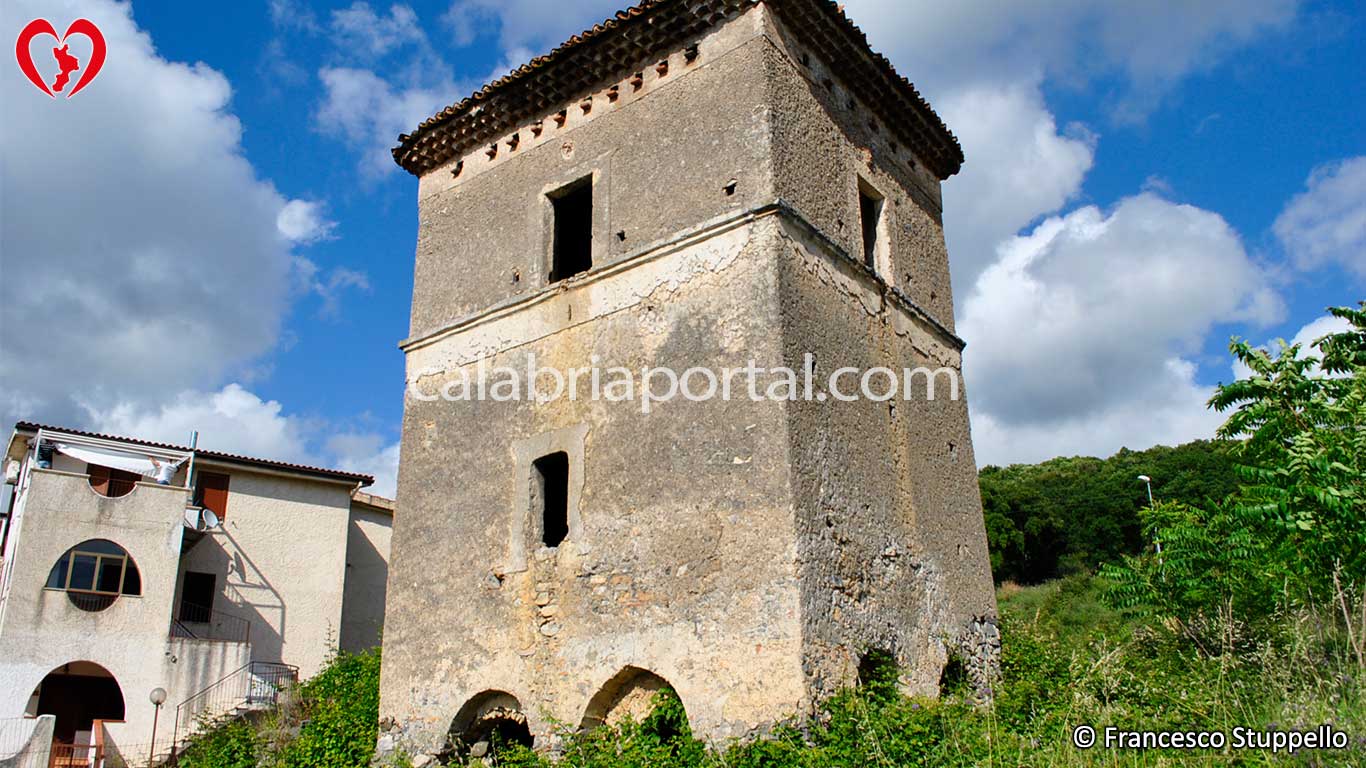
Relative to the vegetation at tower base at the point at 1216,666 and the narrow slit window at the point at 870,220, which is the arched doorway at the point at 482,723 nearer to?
the vegetation at tower base at the point at 1216,666

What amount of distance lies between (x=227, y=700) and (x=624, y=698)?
1468cm

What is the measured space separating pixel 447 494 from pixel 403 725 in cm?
259

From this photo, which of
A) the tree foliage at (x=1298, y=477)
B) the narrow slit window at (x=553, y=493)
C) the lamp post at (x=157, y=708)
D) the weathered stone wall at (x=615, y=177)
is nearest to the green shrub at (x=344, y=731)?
the narrow slit window at (x=553, y=493)

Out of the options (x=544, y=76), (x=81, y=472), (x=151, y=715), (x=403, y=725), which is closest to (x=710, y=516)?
(x=403, y=725)

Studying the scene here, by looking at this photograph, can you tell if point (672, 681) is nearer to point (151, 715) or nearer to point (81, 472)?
point (151, 715)

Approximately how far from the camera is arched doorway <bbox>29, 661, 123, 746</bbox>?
2148 cm

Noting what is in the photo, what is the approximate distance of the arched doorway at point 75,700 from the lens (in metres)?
21.5

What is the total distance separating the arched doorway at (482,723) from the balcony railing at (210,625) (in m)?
13.5

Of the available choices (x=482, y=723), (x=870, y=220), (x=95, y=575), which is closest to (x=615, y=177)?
(x=870, y=220)

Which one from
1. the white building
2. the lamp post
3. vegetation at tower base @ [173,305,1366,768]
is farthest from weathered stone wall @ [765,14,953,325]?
the white building

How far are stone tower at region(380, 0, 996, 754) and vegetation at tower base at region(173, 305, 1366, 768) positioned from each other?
399 mm

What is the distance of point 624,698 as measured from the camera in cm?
937

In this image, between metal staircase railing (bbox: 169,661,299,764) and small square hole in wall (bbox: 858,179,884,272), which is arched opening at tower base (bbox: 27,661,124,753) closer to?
metal staircase railing (bbox: 169,661,299,764)

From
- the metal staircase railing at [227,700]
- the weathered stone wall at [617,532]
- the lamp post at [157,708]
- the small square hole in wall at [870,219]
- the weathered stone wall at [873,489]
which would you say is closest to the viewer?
the weathered stone wall at [617,532]
